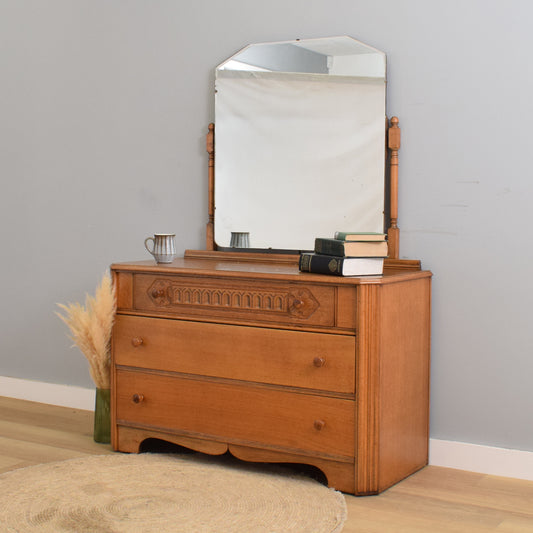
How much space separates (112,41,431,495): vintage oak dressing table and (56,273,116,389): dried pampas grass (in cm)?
5

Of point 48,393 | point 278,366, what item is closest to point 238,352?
point 278,366

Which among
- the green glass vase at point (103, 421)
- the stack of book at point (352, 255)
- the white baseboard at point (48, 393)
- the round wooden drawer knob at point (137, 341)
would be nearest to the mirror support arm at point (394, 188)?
the stack of book at point (352, 255)

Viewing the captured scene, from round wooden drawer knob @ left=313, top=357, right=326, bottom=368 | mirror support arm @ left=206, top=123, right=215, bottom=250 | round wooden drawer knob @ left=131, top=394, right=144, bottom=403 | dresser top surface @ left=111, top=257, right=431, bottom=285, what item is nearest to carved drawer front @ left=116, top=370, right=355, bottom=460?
round wooden drawer knob @ left=131, top=394, right=144, bottom=403

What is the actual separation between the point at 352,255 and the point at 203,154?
1.03 m

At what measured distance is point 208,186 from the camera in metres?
3.07

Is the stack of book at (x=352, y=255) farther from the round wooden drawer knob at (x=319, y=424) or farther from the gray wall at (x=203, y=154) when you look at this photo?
the round wooden drawer knob at (x=319, y=424)

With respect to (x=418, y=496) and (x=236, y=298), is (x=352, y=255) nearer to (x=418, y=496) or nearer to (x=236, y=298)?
(x=236, y=298)


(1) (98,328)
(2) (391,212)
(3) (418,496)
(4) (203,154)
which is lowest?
(3) (418,496)

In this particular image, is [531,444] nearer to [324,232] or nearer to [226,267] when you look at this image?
[324,232]

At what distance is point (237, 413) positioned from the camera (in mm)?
2512

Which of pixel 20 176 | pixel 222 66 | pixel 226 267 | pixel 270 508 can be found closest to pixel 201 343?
pixel 226 267

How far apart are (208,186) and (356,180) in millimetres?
656

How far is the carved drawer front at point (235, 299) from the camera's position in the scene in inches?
93.6

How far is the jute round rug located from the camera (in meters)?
2.08
